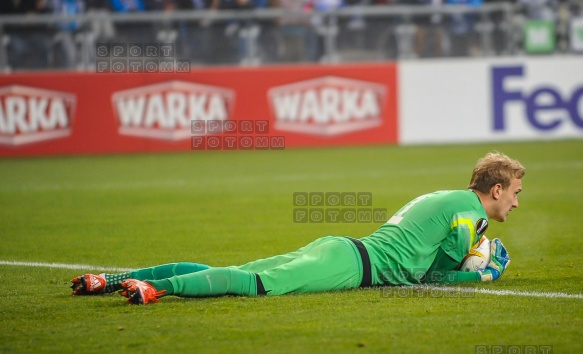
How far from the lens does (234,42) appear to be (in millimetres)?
20578

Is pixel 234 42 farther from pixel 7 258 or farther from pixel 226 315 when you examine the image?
pixel 226 315

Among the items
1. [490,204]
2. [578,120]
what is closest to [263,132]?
[578,120]

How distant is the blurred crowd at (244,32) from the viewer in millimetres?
19969

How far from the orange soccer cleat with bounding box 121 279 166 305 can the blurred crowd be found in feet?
44.8

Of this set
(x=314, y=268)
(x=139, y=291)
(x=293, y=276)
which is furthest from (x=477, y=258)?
(x=139, y=291)

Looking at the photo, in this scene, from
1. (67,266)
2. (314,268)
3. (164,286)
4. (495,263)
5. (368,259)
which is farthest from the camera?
(67,266)

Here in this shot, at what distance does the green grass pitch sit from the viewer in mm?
5953

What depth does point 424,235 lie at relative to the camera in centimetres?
710

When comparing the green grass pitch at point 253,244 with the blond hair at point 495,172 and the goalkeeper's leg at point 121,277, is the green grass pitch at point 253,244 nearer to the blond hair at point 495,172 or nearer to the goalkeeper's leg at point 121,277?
Answer: the goalkeeper's leg at point 121,277

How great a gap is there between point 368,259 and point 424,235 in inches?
17.3

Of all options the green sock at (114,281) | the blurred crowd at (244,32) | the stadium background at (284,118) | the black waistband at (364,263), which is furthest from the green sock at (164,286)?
the blurred crowd at (244,32)

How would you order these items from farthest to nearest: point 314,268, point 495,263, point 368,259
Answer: point 495,263
point 368,259
point 314,268

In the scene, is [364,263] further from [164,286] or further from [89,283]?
[89,283]

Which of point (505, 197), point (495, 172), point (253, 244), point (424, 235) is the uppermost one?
point (495, 172)
